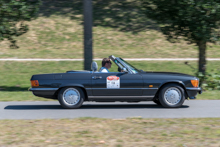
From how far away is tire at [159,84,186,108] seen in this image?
8750 millimetres

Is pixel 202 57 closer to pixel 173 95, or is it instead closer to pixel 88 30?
pixel 88 30

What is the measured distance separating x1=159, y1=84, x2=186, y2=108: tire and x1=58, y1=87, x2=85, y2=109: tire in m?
2.04

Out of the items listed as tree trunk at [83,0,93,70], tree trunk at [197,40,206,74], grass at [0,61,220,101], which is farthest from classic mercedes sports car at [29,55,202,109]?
grass at [0,61,220,101]

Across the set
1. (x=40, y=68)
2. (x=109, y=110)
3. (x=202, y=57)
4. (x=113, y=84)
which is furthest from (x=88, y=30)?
(x=40, y=68)

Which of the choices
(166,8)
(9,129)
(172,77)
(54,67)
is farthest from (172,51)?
(9,129)

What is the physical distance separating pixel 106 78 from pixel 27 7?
6378 millimetres

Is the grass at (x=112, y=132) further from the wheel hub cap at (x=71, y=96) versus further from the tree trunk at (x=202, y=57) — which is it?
the tree trunk at (x=202, y=57)

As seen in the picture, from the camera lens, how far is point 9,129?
6066mm

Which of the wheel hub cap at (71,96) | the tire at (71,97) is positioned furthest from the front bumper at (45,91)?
the wheel hub cap at (71,96)

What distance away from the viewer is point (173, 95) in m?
8.77

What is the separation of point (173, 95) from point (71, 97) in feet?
8.45

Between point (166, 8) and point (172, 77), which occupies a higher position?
point (166, 8)

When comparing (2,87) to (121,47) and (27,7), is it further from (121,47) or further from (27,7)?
(121,47)

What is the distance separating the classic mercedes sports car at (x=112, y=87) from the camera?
8656mm
